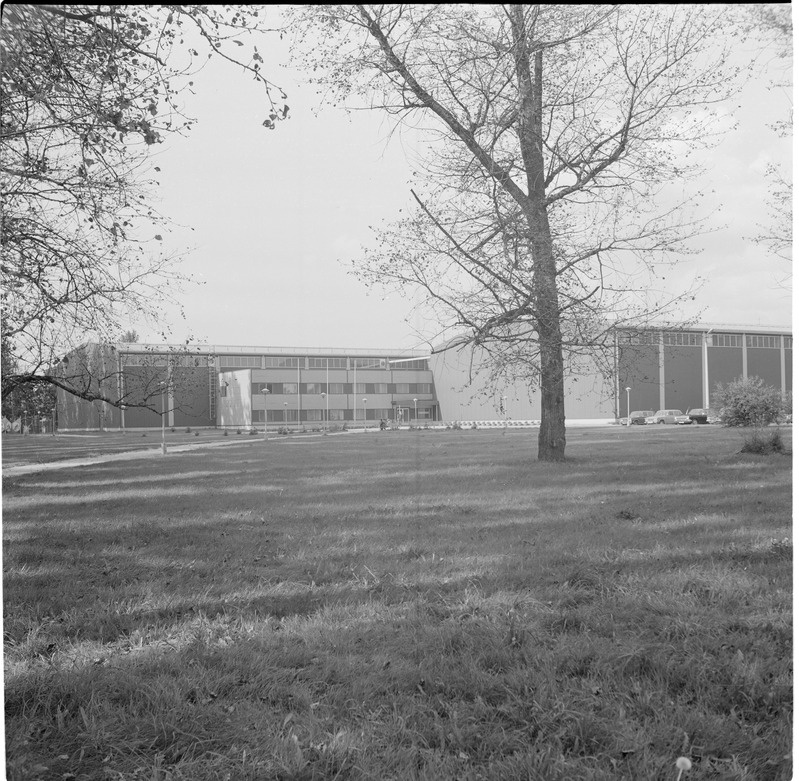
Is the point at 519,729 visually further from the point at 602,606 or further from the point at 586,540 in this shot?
the point at 586,540

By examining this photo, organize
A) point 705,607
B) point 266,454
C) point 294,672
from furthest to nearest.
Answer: point 266,454, point 705,607, point 294,672

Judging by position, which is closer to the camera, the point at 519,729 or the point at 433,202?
the point at 519,729

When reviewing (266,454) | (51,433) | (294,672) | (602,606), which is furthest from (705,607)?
(51,433)

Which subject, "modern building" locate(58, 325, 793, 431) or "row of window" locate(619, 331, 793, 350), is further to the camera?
"modern building" locate(58, 325, 793, 431)

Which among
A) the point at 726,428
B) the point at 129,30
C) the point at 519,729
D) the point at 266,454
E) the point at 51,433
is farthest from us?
the point at 266,454

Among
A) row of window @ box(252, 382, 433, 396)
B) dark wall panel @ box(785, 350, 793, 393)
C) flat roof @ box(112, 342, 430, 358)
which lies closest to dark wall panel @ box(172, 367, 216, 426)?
flat roof @ box(112, 342, 430, 358)

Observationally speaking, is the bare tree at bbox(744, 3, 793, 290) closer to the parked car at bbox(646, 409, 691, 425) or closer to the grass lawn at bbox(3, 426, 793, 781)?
the parked car at bbox(646, 409, 691, 425)
